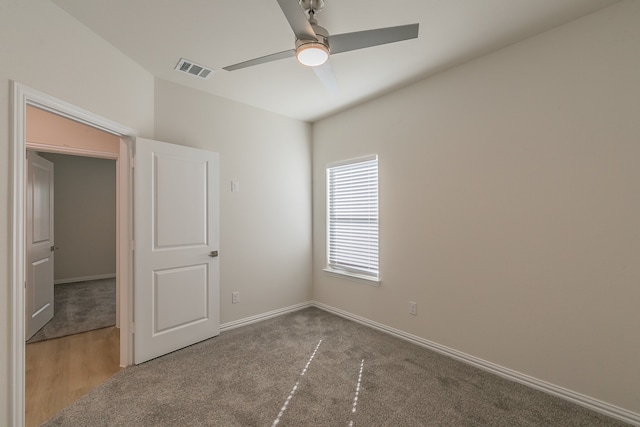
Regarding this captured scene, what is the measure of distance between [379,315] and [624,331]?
6.54ft

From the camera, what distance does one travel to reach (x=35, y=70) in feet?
5.57

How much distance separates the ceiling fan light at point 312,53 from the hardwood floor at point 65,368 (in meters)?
2.92

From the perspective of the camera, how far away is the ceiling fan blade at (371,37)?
62.9 inches

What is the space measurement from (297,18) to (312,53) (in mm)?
233

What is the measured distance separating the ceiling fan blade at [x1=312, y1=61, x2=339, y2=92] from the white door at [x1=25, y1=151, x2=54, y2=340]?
3417 millimetres

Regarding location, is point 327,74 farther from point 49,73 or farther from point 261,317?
point 261,317

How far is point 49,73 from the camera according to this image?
1786mm

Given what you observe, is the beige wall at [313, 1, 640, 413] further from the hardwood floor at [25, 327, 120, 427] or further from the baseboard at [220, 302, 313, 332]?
the hardwood floor at [25, 327, 120, 427]

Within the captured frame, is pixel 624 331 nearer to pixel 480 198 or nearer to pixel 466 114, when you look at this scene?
pixel 480 198

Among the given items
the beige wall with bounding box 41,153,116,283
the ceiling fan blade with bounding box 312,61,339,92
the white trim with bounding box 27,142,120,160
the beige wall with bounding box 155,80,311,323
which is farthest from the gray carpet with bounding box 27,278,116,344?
the ceiling fan blade with bounding box 312,61,339,92

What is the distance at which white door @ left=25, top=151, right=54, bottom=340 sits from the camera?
3.10 metres

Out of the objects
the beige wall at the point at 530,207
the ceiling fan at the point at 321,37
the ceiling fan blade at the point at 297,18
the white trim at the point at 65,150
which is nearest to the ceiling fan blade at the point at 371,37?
the ceiling fan at the point at 321,37

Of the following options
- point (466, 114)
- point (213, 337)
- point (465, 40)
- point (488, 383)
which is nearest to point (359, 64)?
Result: point (465, 40)

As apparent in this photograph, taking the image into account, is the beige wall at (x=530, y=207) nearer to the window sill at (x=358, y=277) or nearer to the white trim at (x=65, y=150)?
the window sill at (x=358, y=277)
